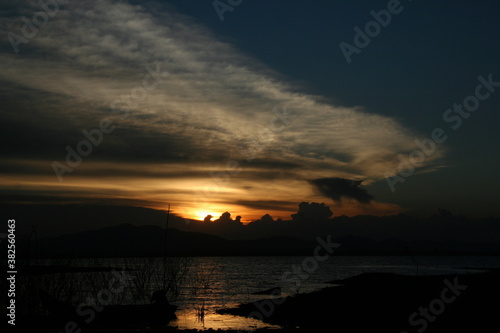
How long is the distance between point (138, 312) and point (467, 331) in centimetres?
1804

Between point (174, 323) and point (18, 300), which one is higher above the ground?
point (18, 300)

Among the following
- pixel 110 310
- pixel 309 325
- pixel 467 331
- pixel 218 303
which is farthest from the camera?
pixel 218 303

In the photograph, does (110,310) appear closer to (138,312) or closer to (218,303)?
(138,312)

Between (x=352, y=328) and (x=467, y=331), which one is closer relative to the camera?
(x=467, y=331)

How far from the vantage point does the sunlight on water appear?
2505 centimetres

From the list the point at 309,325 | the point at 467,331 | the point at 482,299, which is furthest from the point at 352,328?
the point at 482,299

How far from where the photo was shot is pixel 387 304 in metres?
28.4

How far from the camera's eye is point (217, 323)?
27453 millimetres

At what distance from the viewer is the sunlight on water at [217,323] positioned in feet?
82.2
